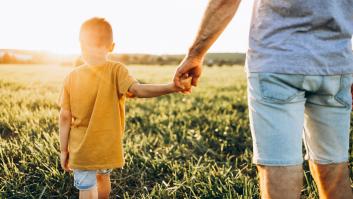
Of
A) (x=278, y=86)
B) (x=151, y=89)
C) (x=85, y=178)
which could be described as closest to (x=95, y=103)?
(x=151, y=89)

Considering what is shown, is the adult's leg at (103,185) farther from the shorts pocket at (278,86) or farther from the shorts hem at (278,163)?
the shorts pocket at (278,86)

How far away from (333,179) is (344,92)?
0.52 meters

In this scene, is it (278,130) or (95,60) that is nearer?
(278,130)

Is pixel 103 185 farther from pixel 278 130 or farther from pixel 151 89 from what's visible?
pixel 278 130

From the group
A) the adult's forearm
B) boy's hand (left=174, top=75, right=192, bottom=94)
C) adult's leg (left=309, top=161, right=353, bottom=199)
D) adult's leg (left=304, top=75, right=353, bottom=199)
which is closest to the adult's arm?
the adult's forearm

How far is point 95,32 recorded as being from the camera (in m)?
2.77

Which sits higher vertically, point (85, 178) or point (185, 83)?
point (185, 83)

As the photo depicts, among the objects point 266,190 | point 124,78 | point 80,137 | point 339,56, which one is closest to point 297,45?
point 339,56

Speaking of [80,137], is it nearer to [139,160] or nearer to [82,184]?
Answer: [82,184]

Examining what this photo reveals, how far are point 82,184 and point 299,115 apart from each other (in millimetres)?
1541

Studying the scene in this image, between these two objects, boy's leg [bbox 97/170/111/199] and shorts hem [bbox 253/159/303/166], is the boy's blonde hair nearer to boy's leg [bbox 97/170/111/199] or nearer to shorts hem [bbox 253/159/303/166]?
boy's leg [bbox 97/170/111/199]

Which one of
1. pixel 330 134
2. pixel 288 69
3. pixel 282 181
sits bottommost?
pixel 282 181

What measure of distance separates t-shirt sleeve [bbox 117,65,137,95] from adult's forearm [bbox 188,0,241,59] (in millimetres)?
676

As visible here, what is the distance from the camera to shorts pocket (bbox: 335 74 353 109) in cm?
221
